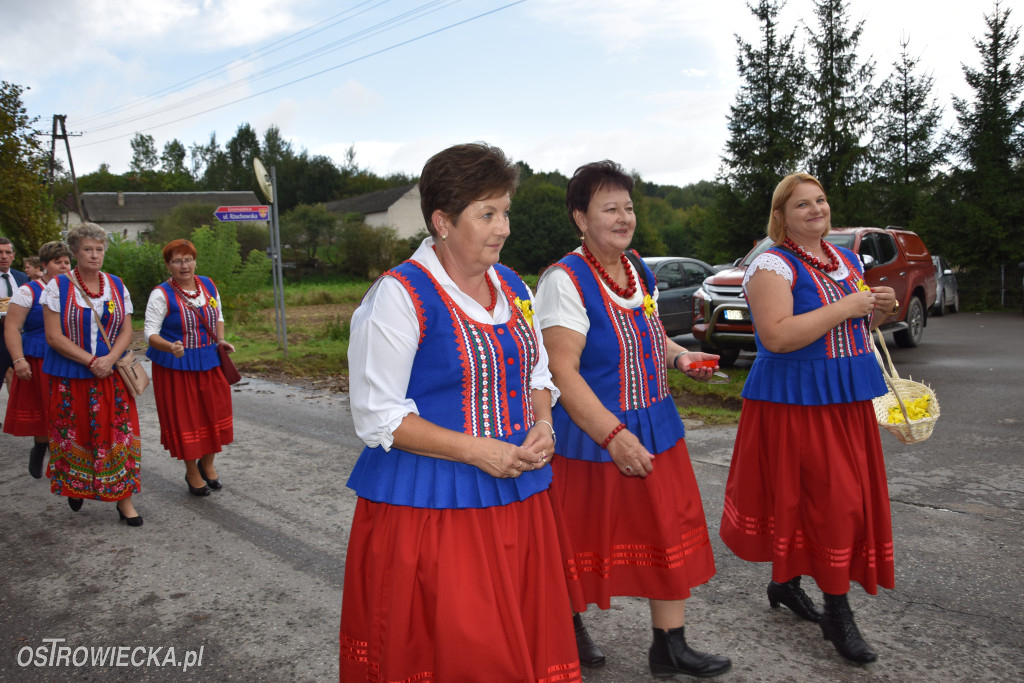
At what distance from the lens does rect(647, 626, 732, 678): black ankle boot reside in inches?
125

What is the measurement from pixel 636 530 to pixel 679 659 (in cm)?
57

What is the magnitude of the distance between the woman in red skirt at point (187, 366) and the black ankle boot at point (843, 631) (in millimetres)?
4469

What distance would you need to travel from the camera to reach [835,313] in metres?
3.28

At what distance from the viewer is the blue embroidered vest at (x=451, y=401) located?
223cm

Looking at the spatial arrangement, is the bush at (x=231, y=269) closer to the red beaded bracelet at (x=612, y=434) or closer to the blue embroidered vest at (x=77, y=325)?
the blue embroidered vest at (x=77, y=325)

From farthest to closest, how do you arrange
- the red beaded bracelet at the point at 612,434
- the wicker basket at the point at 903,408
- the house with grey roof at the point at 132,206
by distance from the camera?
the house with grey roof at the point at 132,206
the wicker basket at the point at 903,408
the red beaded bracelet at the point at 612,434

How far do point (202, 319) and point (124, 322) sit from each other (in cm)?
57

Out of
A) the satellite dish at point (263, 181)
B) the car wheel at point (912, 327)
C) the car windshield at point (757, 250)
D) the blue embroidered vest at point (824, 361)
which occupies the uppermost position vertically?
the satellite dish at point (263, 181)

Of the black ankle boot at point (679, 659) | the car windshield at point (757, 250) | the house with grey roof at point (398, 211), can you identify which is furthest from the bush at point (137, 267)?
the house with grey roof at point (398, 211)

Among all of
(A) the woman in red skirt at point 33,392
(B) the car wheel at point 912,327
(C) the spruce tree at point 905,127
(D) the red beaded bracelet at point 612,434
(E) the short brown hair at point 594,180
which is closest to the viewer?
(D) the red beaded bracelet at point 612,434

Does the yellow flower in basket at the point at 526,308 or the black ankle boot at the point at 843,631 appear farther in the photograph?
the black ankle boot at the point at 843,631

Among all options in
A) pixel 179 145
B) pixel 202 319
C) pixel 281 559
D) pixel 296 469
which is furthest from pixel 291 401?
pixel 179 145

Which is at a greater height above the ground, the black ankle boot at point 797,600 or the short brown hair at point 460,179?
the short brown hair at point 460,179

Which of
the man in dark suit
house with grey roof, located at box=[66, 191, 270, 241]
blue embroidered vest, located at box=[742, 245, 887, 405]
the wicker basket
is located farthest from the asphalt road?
house with grey roof, located at box=[66, 191, 270, 241]
